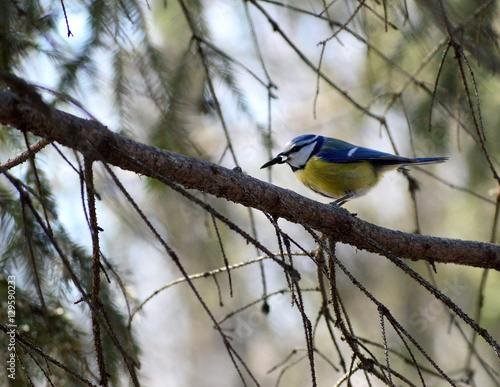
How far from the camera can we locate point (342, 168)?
2648mm

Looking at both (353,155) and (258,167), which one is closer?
(353,155)

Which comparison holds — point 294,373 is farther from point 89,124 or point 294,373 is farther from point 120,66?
point 89,124

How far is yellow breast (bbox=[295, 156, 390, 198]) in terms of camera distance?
2.64 metres

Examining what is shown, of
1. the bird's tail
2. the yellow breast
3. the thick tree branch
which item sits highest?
the yellow breast

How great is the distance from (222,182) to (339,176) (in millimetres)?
1467

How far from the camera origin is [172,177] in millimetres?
1225

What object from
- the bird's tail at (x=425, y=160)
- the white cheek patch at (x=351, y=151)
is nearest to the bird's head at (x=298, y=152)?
the white cheek patch at (x=351, y=151)

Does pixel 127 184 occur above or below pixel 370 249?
above

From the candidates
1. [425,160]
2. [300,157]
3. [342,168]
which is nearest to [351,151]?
[342,168]

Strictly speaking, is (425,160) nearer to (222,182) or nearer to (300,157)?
(300,157)

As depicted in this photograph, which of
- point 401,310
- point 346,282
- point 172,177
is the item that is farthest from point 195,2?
point 401,310

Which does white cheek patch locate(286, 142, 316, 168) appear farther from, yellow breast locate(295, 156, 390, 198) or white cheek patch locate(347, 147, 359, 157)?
white cheek patch locate(347, 147, 359, 157)

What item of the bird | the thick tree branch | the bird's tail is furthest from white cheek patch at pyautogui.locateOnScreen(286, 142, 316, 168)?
the thick tree branch

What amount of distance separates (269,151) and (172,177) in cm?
82
